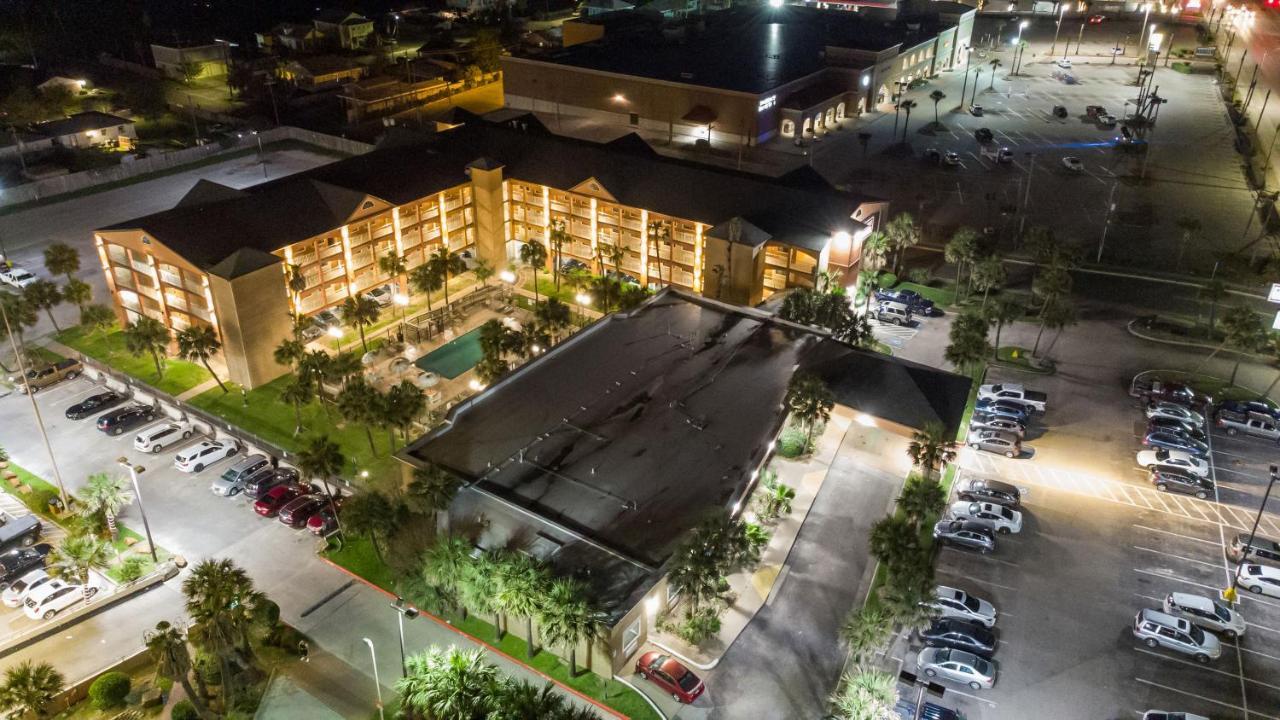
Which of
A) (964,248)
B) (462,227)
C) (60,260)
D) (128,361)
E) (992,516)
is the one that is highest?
(964,248)

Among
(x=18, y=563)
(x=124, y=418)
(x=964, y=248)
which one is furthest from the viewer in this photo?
(x=964, y=248)

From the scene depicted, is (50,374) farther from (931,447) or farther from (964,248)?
(964,248)

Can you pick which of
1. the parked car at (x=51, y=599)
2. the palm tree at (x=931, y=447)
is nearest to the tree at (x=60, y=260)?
the parked car at (x=51, y=599)

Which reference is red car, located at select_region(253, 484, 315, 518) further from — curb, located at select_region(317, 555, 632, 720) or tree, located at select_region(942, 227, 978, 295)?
tree, located at select_region(942, 227, 978, 295)

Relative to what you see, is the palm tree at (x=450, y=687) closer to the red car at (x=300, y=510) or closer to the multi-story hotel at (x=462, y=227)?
the red car at (x=300, y=510)

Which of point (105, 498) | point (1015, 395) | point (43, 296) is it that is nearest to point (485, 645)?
point (105, 498)

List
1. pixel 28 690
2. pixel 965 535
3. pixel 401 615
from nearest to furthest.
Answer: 1. pixel 28 690
2. pixel 401 615
3. pixel 965 535
